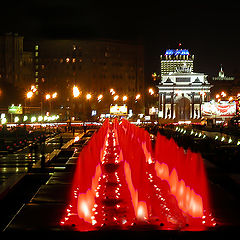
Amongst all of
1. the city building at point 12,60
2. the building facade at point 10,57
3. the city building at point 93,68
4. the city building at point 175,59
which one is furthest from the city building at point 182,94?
the building facade at point 10,57

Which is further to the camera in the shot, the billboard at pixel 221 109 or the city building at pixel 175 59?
the city building at pixel 175 59

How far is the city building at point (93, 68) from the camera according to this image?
153000 millimetres

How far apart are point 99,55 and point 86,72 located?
7911 millimetres

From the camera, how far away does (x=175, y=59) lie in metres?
190

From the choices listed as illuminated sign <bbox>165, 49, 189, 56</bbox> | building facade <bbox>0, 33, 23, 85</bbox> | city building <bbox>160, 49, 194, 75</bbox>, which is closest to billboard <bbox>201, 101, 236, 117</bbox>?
building facade <bbox>0, 33, 23, 85</bbox>

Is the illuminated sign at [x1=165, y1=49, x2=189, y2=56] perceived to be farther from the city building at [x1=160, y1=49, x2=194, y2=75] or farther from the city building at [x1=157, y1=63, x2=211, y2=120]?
the city building at [x1=157, y1=63, x2=211, y2=120]

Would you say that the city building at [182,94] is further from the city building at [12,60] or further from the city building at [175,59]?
the city building at [12,60]

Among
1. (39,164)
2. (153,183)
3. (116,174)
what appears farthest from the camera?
(39,164)

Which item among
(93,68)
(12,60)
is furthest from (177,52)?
(12,60)

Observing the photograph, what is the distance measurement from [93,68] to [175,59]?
4328 centimetres

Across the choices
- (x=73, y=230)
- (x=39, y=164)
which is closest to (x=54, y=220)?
(x=73, y=230)

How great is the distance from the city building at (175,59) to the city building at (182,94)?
38.7 metres

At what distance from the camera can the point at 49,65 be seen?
506ft

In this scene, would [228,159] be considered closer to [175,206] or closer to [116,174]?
[116,174]
